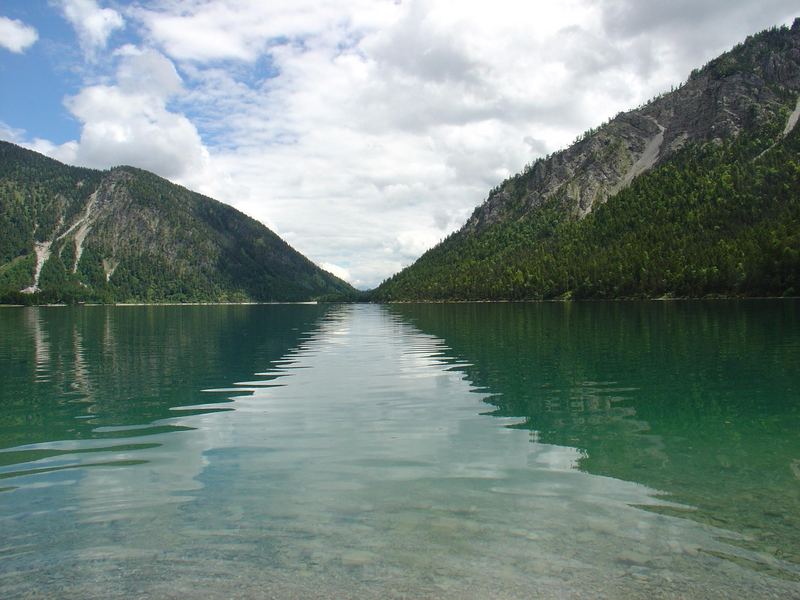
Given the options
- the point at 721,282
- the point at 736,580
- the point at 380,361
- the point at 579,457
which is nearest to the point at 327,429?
the point at 579,457

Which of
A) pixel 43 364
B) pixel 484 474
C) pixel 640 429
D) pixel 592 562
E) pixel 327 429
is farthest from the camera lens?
pixel 43 364

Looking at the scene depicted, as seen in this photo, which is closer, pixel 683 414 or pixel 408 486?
pixel 408 486

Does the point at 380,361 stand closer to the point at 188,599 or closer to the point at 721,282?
the point at 188,599

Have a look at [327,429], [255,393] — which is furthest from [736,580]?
[255,393]

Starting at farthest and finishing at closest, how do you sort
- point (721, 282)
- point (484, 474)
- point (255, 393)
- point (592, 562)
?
point (721, 282) < point (255, 393) < point (484, 474) < point (592, 562)

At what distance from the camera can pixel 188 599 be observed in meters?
9.60

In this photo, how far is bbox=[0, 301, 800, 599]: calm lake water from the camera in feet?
33.8

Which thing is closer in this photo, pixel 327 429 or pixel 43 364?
pixel 327 429

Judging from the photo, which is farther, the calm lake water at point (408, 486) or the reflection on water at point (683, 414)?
the reflection on water at point (683, 414)

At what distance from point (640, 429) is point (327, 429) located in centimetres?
1254

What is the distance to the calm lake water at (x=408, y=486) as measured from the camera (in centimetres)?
1029

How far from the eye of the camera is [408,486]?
15.5 metres

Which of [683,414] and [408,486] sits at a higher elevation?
[408,486]

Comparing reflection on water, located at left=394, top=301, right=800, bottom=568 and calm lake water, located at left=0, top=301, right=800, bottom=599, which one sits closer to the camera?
calm lake water, located at left=0, top=301, right=800, bottom=599
